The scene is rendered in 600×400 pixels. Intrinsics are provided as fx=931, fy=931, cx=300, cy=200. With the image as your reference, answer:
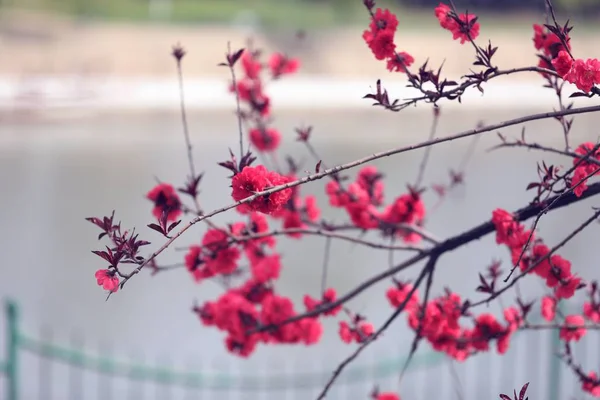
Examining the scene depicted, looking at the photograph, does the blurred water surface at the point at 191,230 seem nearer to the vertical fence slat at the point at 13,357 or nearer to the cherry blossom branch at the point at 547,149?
the cherry blossom branch at the point at 547,149

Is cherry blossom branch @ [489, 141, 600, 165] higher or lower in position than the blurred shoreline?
lower

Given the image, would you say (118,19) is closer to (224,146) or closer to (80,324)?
(224,146)

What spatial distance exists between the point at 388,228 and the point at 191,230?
593cm

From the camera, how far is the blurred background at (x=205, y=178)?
14.1 feet

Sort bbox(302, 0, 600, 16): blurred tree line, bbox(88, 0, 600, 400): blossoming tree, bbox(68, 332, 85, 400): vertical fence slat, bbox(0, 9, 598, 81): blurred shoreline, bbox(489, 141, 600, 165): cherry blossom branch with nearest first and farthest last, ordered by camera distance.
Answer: bbox(88, 0, 600, 400): blossoming tree
bbox(489, 141, 600, 165): cherry blossom branch
bbox(68, 332, 85, 400): vertical fence slat
bbox(0, 9, 598, 81): blurred shoreline
bbox(302, 0, 600, 16): blurred tree line

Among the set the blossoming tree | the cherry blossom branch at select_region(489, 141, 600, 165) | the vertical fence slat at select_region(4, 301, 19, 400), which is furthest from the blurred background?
the cherry blossom branch at select_region(489, 141, 600, 165)

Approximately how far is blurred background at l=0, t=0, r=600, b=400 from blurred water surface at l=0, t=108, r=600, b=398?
24 mm

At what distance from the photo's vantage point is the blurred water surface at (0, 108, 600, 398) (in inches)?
211

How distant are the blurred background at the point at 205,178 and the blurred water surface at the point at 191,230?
0.08 ft

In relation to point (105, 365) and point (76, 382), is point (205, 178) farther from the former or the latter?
point (105, 365)

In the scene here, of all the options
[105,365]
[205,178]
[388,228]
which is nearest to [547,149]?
[388,228]

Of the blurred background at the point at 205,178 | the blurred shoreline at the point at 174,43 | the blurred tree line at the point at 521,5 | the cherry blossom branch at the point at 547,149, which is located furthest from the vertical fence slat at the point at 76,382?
the blurred tree line at the point at 521,5

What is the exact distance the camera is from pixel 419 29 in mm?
17469

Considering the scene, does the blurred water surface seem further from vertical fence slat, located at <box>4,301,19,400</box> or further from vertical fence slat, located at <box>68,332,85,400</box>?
vertical fence slat, located at <box>4,301,19,400</box>
